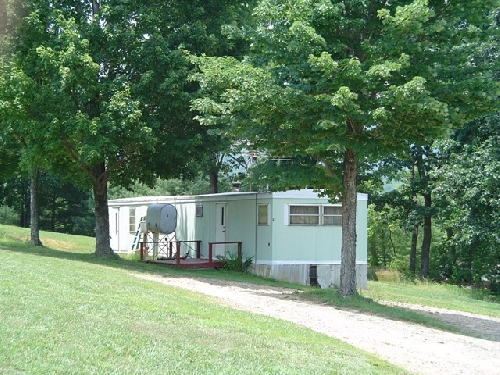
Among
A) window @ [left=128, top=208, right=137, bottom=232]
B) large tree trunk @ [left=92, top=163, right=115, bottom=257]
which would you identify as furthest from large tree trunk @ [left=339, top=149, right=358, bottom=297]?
window @ [left=128, top=208, right=137, bottom=232]

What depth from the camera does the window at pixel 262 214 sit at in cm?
2053

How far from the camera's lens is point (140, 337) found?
8.09 meters

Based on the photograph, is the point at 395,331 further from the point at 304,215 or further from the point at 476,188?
the point at 476,188

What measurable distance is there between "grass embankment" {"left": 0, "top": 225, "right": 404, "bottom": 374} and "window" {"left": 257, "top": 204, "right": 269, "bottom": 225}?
326 inches

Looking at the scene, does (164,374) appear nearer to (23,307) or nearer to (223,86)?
(23,307)

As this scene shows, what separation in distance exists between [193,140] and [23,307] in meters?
11.7

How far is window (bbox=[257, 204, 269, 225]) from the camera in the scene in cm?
2053

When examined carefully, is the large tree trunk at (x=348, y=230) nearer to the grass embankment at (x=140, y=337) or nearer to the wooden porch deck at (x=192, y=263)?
the grass embankment at (x=140, y=337)

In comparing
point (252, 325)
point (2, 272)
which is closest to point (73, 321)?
point (252, 325)

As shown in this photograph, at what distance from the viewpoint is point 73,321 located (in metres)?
8.45

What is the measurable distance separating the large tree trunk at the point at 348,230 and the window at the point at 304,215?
5048 millimetres

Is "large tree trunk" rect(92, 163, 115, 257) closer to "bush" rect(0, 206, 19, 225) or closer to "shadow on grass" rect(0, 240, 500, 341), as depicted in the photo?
"shadow on grass" rect(0, 240, 500, 341)

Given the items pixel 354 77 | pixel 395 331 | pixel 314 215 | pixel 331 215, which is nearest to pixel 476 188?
pixel 331 215

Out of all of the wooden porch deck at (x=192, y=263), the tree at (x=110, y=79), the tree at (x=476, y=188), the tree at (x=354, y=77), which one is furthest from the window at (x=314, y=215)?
the tree at (x=476, y=188)
